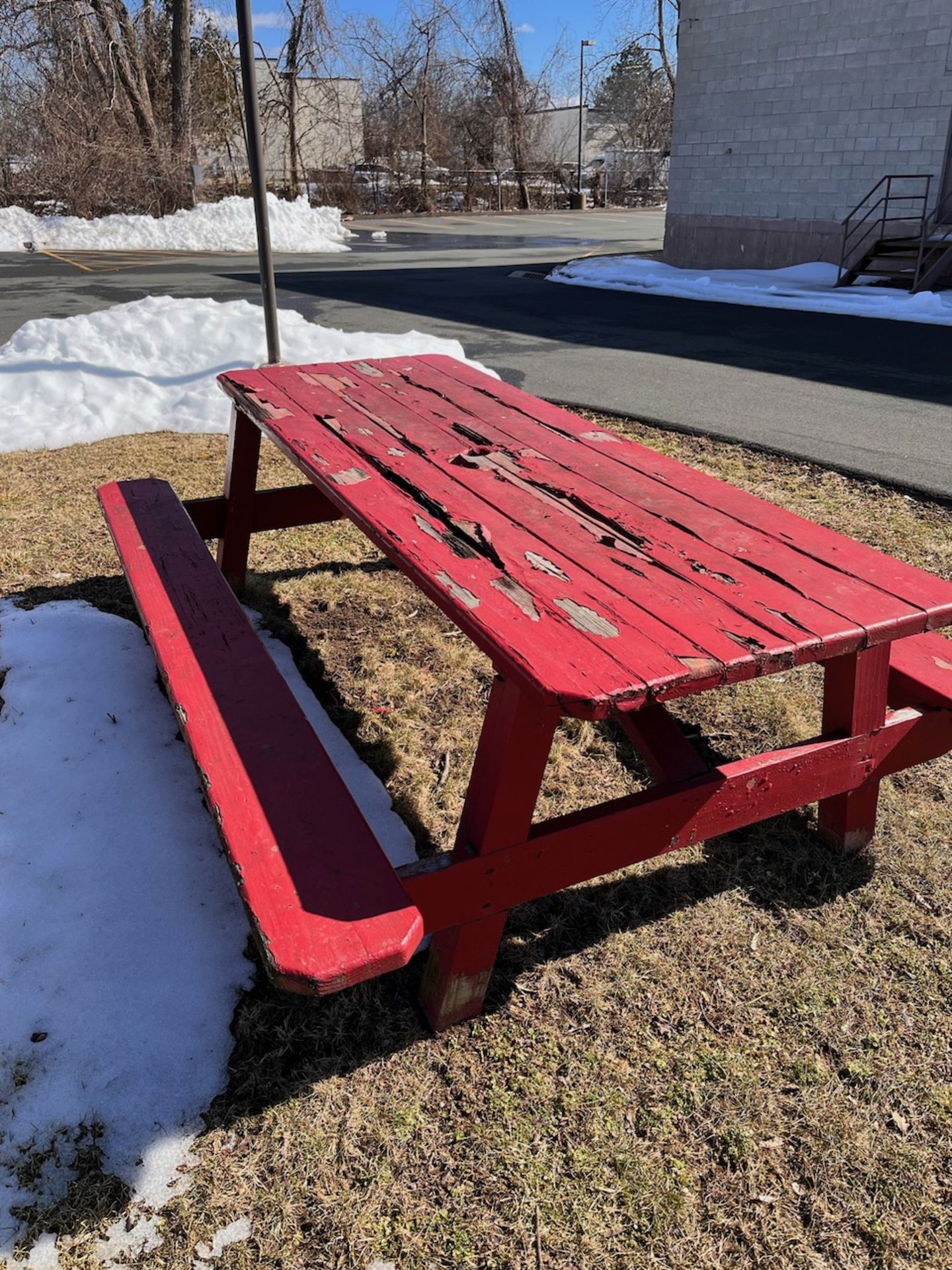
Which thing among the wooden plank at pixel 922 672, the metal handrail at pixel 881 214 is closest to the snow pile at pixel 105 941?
the wooden plank at pixel 922 672

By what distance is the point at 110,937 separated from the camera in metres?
2.03

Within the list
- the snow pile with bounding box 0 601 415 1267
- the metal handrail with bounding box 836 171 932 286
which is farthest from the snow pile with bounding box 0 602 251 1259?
the metal handrail with bounding box 836 171 932 286

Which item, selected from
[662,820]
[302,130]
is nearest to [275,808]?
[662,820]

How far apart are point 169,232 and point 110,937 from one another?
2117 cm

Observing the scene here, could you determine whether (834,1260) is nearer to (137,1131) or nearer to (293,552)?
(137,1131)

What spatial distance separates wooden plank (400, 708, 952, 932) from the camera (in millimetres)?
1695

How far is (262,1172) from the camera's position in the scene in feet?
5.27

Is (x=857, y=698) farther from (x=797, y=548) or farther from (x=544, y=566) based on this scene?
(x=544, y=566)

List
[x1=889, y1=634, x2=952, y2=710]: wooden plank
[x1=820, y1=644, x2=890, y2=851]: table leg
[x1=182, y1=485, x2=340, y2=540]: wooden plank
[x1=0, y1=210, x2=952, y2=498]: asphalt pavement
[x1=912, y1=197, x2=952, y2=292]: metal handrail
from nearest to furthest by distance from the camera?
1. [x1=820, y1=644, x2=890, y2=851]: table leg
2. [x1=889, y1=634, x2=952, y2=710]: wooden plank
3. [x1=182, y1=485, x2=340, y2=540]: wooden plank
4. [x1=0, y1=210, x2=952, y2=498]: asphalt pavement
5. [x1=912, y1=197, x2=952, y2=292]: metal handrail

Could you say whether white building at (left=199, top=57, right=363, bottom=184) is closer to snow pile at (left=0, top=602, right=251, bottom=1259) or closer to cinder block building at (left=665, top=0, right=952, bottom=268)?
cinder block building at (left=665, top=0, right=952, bottom=268)

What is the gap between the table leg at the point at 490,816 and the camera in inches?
64.6

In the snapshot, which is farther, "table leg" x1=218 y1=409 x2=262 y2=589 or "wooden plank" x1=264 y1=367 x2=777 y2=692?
"table leg" x1=218 y1=409 x2=262 y2=589

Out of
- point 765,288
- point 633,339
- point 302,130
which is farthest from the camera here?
point 302,130

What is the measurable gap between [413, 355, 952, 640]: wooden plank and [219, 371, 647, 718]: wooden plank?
50 centimetres
